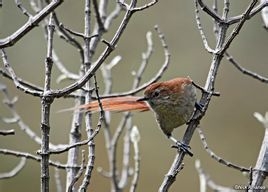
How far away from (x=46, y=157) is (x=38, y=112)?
4.47 m

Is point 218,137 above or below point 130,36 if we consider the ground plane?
below

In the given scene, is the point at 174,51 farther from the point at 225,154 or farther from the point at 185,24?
the point at 225,154

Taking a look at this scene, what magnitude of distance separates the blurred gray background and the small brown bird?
3009mm

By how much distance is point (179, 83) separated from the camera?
7.27 ft

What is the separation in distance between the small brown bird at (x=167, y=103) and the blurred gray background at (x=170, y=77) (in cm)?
301

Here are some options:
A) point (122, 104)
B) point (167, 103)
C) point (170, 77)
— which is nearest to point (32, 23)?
point (122, 104)

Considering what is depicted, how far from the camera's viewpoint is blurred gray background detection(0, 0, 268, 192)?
5383mm

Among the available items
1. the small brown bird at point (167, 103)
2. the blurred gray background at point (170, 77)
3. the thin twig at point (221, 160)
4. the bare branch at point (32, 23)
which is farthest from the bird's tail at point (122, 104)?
the blurred gray background at point (170, 77)

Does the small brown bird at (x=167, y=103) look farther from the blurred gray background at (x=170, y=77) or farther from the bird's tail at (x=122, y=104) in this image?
the blurred gray background at (x=170, y=77)

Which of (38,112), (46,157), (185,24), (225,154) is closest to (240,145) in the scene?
(225,154)

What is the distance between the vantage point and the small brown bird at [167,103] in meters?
2.13

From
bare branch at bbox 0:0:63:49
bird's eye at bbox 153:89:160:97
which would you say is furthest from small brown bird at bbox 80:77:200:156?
bare branch at bbox 0:0:63:49

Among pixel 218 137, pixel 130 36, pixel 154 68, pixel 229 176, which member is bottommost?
pixel 229 176

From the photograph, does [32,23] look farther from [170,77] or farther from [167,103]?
[170,77]
